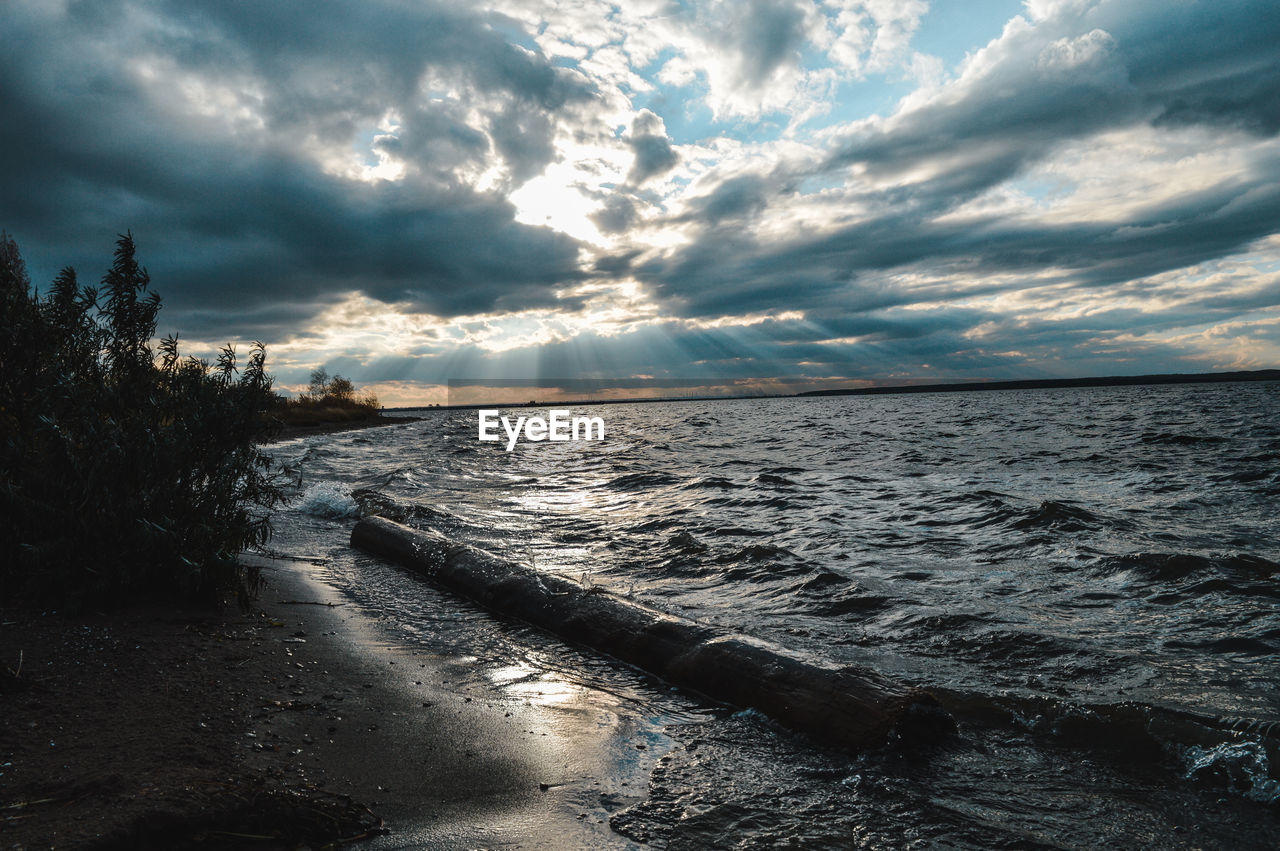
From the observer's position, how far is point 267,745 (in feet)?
11.1

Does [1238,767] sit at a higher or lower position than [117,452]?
lower

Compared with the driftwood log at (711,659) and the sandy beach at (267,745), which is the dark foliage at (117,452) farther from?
the driftwood log at (711,659)

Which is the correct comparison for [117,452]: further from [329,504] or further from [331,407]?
[331,407]

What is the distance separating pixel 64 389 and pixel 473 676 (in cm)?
426

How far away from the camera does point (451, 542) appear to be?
8.62 m

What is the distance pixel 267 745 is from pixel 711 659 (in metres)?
3.01

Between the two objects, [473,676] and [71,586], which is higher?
[71,586]

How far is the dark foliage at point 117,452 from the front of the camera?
15.4 feet

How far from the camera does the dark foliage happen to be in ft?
15.4

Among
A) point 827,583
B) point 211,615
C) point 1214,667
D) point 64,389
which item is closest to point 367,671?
point 211,615

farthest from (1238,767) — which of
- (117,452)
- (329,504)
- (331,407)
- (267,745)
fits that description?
(331,407)

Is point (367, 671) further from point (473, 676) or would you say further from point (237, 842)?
point (237, 842)

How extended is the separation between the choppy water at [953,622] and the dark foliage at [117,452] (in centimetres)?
207

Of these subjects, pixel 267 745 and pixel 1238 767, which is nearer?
pixel 267 745
